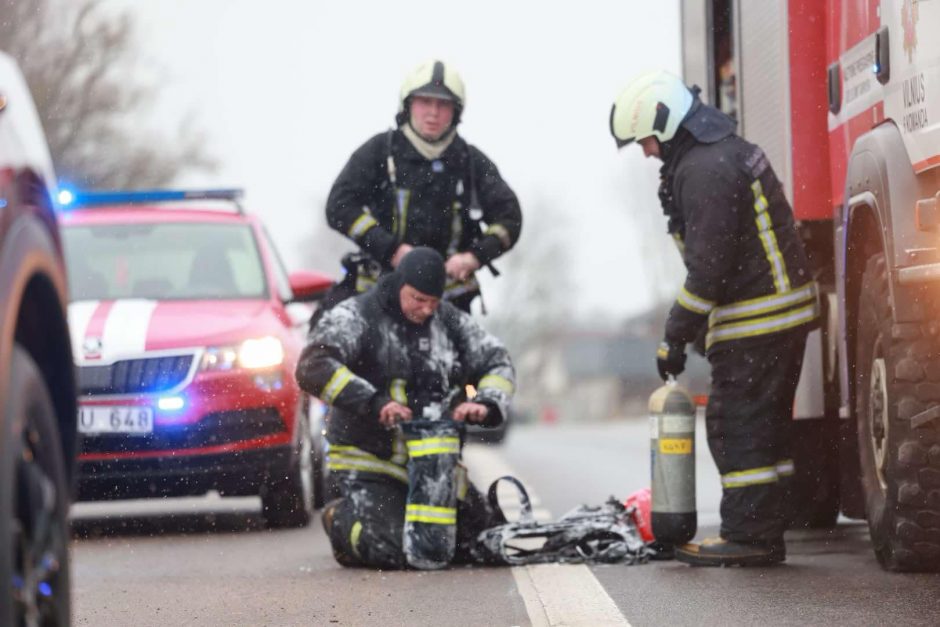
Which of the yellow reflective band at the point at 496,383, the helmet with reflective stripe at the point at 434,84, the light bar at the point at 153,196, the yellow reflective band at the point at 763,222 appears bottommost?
the yellow reflective band at the point at 496,383

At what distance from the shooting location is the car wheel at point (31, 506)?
114 inches

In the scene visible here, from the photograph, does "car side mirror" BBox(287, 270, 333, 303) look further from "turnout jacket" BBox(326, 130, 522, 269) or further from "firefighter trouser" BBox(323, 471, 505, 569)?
"firefighter trouser" BBox(323, 471, 505, 569)

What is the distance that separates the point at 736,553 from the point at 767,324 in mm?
889

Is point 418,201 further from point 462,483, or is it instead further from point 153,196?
point 153,196

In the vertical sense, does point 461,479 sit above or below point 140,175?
below

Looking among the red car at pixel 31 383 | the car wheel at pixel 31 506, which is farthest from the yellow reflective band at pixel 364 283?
the car wheel at pixel 31 506

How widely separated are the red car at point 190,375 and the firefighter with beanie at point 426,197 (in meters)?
0.86

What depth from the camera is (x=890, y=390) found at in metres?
6.46

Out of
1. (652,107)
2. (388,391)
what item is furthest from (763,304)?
(388,391)

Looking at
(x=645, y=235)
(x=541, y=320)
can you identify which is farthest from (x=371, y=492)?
(x=541, y=320)

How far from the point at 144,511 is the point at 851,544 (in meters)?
5.46

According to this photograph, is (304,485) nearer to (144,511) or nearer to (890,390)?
(144,511)

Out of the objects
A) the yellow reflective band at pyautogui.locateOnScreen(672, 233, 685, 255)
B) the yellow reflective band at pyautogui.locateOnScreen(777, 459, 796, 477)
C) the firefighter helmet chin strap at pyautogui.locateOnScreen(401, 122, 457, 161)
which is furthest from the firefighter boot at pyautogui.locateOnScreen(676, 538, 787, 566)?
the firefighter helmet chin strap at pyautogui.locateOnScreen(401, 122, 457, 161)

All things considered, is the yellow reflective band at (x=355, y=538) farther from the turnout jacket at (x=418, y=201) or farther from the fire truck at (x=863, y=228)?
the fire truck at (x=863, y=228)
